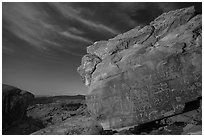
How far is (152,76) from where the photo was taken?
21.2 metres

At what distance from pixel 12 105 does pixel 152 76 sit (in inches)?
1124

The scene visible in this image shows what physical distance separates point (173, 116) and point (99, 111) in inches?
Answer: 301

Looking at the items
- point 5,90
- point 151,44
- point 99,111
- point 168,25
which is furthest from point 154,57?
point 5,90

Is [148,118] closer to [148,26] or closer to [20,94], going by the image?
[148,26]

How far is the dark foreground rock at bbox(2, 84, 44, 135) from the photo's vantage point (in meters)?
37.0

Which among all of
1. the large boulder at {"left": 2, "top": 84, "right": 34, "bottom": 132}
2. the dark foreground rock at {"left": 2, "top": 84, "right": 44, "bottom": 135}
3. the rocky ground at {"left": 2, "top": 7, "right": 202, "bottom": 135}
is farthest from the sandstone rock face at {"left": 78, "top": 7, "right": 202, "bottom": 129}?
the large boulder at {"left": 2, "top": 84, "right": 34, "bottom": 132}

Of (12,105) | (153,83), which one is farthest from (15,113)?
(153,83)

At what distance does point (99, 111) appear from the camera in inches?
893

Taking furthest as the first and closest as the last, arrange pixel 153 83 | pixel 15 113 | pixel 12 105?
pixel 15 113, pixel 12 105, pixel 153 83

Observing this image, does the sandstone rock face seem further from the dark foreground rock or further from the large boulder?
the large boulder

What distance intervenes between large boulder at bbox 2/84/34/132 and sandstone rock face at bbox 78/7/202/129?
20414 mm

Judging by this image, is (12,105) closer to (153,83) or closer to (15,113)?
(15,113)

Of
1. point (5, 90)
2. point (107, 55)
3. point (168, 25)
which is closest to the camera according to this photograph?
point (168, 25)

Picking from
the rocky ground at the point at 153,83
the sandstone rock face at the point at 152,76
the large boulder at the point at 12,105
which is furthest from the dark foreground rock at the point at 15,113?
the sandstone rock face at the point at 152,76
